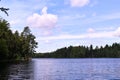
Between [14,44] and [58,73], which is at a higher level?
[14,44]

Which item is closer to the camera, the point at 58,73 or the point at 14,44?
the point at 58,73

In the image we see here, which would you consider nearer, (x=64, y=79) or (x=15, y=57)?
(x=64, y=79)

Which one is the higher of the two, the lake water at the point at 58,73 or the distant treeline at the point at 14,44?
the distant treeline at the point at 14,44

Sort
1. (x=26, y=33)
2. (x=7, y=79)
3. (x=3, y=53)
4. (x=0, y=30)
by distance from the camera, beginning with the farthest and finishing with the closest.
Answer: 1. (x=26, y=33)
2. (x=3, y=53)
3. (x=0, y=30)
4. (x=7, y=79)

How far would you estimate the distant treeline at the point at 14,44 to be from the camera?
393 feet

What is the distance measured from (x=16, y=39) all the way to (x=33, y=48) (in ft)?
133

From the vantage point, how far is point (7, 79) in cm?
4653

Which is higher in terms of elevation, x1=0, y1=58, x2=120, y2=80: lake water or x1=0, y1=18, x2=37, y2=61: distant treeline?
x1=0, y1=18, x2=37, y2=61: distant treeline

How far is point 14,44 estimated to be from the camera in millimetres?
149125

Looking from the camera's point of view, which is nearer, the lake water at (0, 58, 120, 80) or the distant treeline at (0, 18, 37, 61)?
the lake water at (0, 58, 120, 80)

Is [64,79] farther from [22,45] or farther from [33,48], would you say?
[33,48]

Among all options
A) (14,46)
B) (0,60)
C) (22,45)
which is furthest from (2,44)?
(22,45)

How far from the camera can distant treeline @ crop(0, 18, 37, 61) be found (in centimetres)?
11969

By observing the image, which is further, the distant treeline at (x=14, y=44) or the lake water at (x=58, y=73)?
the distant treeline at (x=14, y=44)
